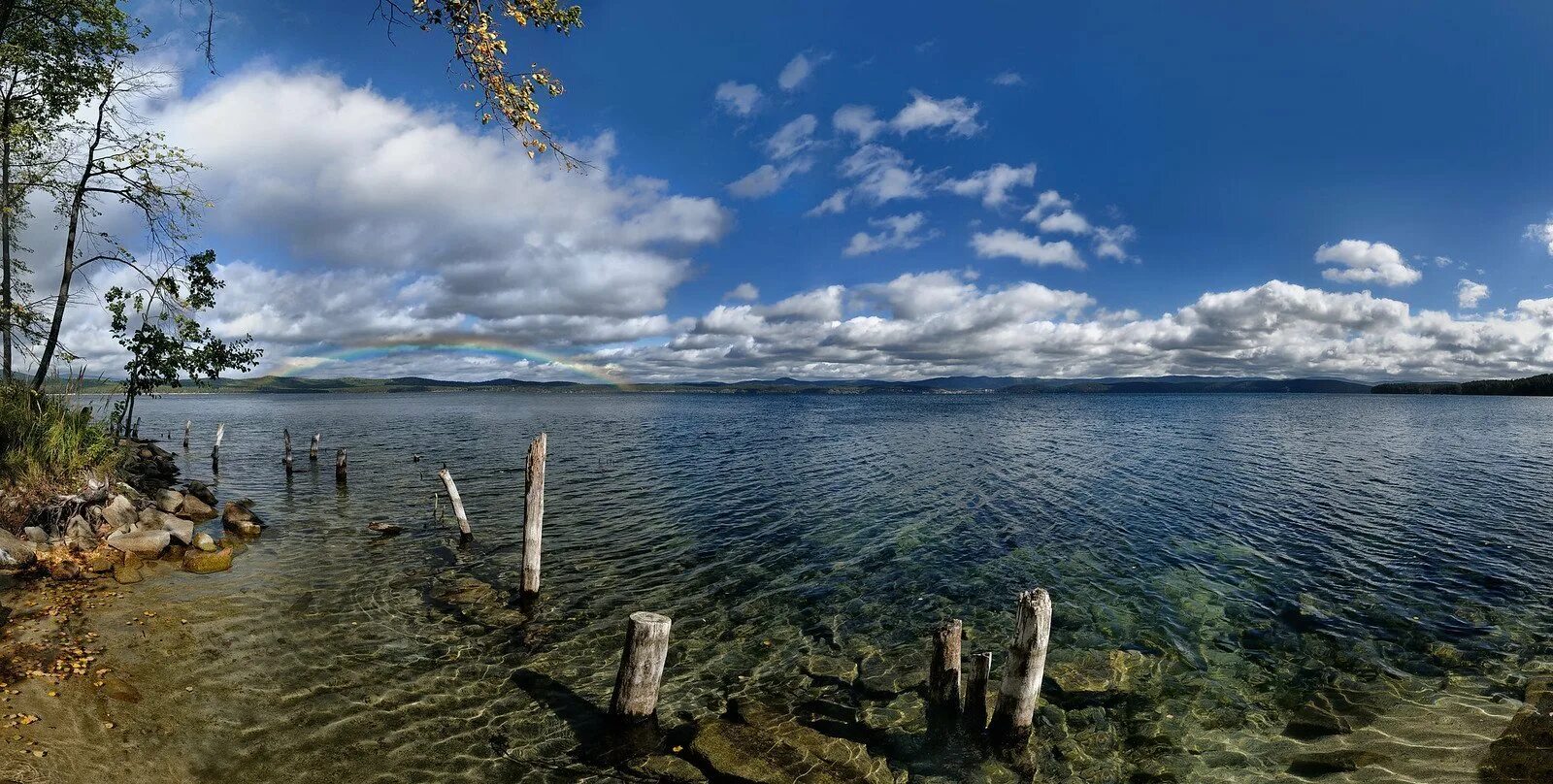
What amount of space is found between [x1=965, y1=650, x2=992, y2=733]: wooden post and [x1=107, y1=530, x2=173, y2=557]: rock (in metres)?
21.9

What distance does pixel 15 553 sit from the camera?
14.5 m

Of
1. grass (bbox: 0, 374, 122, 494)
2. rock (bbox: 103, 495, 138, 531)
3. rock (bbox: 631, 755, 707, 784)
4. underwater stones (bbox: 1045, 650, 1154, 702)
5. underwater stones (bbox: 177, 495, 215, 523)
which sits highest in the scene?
grass (bbox: 0, 374, 122, 494)

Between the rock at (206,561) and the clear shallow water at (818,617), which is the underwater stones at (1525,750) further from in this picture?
the rock at (206,561)

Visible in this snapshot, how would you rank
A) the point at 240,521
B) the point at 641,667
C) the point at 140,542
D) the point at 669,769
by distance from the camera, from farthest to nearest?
the point at 240,521
the point at 140,542
the point at 641,667
the point at 669,769

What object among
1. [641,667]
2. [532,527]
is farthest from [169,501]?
[641,667]

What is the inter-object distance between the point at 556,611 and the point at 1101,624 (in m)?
13.4

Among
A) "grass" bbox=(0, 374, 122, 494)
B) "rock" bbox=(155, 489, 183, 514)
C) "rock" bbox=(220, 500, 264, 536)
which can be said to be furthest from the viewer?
"rock" bbox=(155, 489, 183, 514)

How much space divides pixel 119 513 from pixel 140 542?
2052 mm

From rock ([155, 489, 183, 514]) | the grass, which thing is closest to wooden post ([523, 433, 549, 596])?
the grass

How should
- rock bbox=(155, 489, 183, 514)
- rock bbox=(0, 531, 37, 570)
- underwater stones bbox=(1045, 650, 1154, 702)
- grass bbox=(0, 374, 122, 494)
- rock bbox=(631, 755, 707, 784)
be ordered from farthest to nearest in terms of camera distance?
rock bbox=(155, 489, 183, 514), grass bbox=(0, 374, 122, 494), rock bbox=(0, 531, 37, 570), underwater stones bbox=(1045, 650, 1154, 702), rock bbox=(631, 755, 707, 784)

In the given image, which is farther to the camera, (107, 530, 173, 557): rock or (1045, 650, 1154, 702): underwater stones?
(107, 530, 173, 557): rock

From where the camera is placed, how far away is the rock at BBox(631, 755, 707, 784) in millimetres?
8539

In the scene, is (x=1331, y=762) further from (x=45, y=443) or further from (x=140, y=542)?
(x=45, y=443)

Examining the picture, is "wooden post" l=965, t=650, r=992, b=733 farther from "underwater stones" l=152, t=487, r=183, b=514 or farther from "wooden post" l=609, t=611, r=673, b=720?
Answer: "underwater stones" l=152, t=487, r=183, b=514
